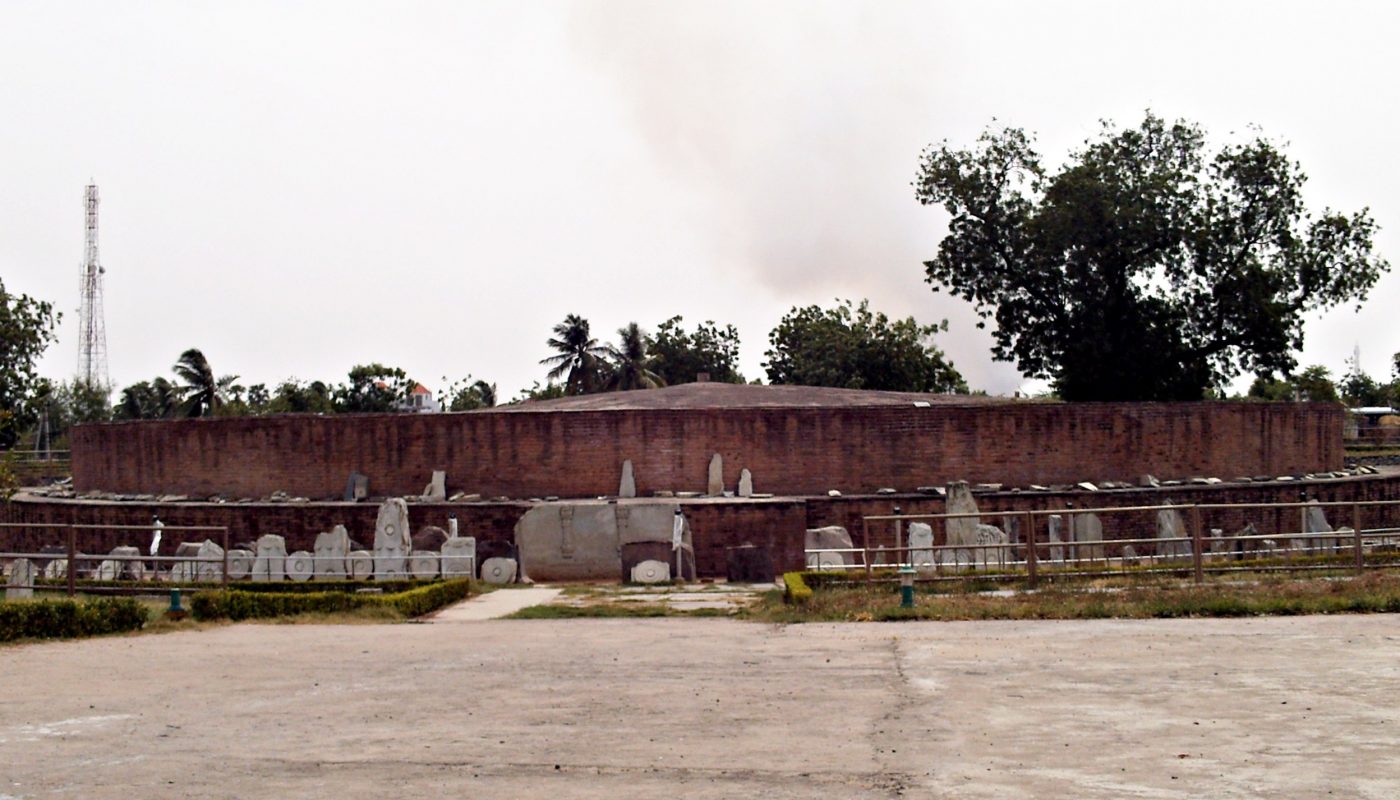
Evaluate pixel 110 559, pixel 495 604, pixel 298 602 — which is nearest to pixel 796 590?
pixel 495 604

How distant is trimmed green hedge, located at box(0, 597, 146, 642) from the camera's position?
10664mm

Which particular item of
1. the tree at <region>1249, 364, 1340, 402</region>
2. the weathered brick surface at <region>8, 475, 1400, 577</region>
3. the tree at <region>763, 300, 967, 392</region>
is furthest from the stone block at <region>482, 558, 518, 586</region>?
the tree at <region>1249, 364, 1340, 402</region>

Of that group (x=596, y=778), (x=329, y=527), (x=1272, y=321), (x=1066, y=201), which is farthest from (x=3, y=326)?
(x=596, y=778)

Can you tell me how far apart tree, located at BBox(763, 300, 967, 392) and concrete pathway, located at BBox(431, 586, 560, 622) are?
26.5 m

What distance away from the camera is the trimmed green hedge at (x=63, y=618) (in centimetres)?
1066

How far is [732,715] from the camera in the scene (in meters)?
6.81

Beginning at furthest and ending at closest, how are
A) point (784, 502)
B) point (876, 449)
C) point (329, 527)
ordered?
point (876, 449) → point (329, 527) → point (784, 502)

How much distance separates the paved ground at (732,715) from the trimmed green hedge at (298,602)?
203 cm

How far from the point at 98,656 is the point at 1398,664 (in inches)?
321

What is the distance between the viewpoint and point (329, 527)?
69.5 ft

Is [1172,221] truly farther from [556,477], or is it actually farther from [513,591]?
[513,591]

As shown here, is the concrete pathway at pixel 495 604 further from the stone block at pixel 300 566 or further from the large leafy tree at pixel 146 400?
the large leafy tree at pixel 146 400

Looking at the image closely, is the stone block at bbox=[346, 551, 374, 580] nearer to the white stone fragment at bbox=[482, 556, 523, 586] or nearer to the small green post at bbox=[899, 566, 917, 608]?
the white stone fragment at bbox=[482, 556, 523, 586]

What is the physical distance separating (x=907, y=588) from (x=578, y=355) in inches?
1398
